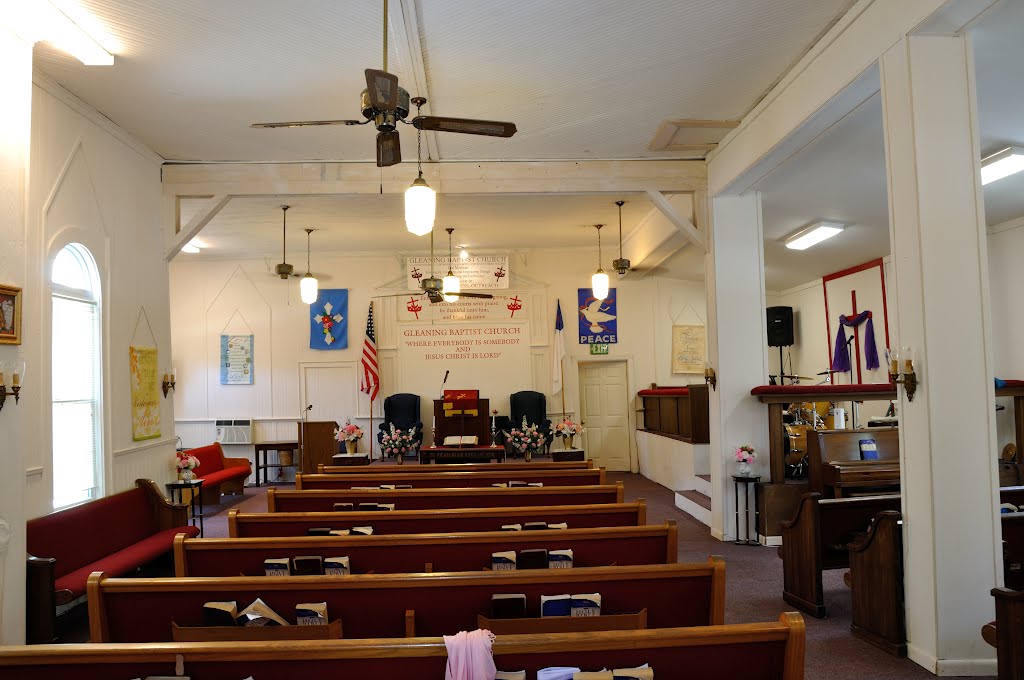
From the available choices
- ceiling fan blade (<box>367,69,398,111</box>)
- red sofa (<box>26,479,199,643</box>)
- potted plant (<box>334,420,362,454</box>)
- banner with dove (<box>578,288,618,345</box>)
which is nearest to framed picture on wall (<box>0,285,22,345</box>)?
red sofa (<box>26,479,199,643</box>)

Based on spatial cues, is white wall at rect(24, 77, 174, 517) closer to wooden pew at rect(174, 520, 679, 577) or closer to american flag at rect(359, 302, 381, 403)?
wooden pew at rect(174, 520, 679, 577)

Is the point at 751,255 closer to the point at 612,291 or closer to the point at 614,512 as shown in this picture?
the point at 614,512

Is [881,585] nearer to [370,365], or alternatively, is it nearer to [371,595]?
[371,595]

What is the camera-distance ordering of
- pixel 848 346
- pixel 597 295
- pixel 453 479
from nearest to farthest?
pixel 453 479
pixel 597 295
pixel 848 346

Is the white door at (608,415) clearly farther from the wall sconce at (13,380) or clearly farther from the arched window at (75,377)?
the wall sconce at (13,380)

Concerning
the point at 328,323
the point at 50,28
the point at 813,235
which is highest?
the point at 50,28

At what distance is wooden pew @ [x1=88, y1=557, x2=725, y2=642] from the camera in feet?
9.30

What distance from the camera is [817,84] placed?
488cm

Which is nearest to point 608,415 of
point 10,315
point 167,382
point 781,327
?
point 781,327

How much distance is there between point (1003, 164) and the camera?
20.7 ft

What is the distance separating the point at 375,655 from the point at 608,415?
10263mm

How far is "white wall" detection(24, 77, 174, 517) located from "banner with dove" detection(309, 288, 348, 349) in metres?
4.83

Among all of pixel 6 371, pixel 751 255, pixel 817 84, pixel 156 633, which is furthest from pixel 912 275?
pixel 6 371

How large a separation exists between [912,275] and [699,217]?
12.0 ft
